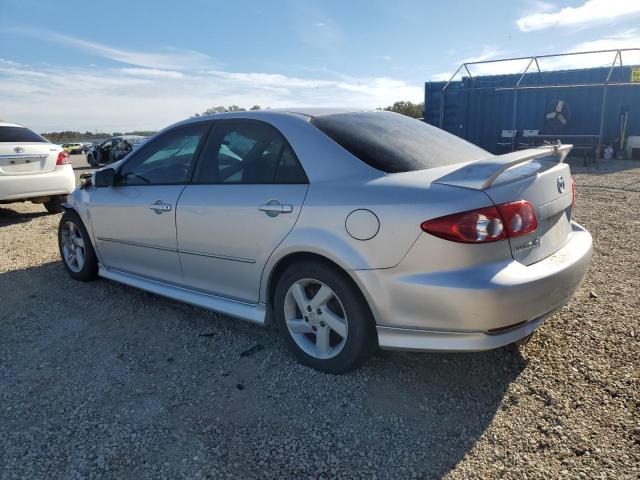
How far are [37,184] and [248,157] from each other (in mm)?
5750

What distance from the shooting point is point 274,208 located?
2846mm

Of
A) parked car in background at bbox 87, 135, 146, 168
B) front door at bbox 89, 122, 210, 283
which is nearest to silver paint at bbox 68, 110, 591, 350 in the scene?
front door at bbox 89, 122, 210, 283

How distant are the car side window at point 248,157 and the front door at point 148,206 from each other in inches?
7.1

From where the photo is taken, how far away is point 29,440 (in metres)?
2.34

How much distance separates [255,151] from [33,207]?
802cm

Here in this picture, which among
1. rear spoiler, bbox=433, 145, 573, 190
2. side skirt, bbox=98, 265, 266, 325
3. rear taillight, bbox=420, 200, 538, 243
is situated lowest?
side skirt, bbox=98, 265, 266, 325

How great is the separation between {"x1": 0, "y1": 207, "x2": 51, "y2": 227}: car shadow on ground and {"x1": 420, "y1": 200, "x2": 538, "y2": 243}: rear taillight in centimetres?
762

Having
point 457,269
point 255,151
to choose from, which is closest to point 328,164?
point 255,151

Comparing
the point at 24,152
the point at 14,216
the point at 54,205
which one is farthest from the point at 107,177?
the point at 14,216

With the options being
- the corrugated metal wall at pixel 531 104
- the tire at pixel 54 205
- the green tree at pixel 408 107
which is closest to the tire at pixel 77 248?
the tire at pixel 54 205

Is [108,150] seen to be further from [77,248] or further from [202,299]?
[202,299]

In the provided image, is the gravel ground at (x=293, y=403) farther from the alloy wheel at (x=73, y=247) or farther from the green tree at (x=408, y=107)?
the green tree at (x=408, y=107)

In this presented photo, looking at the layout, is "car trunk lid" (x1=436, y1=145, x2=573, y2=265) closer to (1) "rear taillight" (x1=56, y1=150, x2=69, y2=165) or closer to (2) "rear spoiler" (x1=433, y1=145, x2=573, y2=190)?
(2) "rear spoiler" (x1=433, y1=145, x2=573, y2=190)

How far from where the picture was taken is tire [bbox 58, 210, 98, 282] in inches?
176
